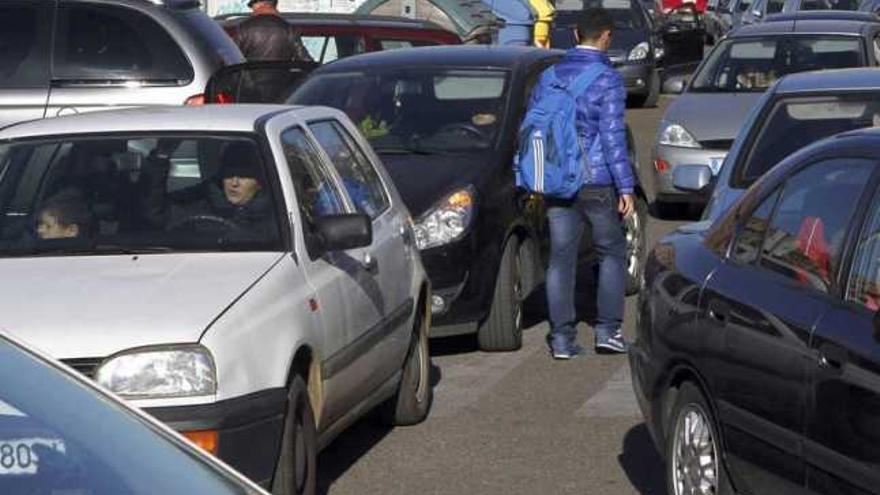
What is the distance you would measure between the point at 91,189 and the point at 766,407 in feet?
9.58

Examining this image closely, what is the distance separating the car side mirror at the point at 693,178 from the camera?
33.1ft

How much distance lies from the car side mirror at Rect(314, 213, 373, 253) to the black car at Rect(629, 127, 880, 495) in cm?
108

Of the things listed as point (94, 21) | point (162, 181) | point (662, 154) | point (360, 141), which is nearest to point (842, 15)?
point (662, 154)

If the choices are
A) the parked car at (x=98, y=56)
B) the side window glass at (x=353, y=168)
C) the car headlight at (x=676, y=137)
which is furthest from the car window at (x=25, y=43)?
the car headlight at (x=676, y=137)

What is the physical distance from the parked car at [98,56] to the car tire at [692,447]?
6.02 metres

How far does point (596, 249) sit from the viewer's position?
11.4 m

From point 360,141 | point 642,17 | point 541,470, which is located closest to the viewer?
point 541,470

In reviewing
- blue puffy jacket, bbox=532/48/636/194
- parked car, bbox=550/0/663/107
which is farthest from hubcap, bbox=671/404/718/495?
parked car, bbox=550/0/663/107

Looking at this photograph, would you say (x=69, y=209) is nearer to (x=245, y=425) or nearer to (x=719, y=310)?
(x=245, y=425)

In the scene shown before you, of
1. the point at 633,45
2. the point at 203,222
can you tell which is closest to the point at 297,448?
the point at 203,222

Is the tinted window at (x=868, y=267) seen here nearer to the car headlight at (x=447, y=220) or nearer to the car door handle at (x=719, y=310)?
the car door handle at (x=719, y=310)

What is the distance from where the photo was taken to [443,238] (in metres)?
10.8

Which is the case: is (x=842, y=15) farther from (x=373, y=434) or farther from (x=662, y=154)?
(x=373, y=434)

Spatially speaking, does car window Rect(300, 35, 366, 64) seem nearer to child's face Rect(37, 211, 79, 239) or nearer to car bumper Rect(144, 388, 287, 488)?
child's face Rect(37, 211, 79, 239)
